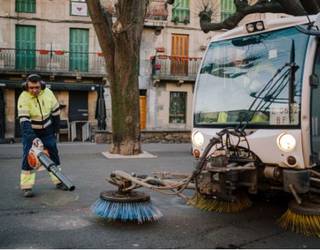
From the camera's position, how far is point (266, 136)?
5.48 metres

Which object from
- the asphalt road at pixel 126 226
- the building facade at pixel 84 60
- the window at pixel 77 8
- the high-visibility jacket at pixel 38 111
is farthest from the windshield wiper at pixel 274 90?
the window at pixel 77 8

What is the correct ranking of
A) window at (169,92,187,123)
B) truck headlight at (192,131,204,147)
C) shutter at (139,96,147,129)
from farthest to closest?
window at (169,92,187,123)
shutter at (139,96,147,129)
truck headlight at (192,131,204,147)

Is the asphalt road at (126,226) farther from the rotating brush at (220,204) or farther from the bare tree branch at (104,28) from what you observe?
the bare tree branch at (104,28)

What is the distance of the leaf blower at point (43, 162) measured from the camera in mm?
5538

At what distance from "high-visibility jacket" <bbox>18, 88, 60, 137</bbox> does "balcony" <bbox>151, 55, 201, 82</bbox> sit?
69.3 ft

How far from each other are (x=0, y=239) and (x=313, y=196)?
3610 millimetres

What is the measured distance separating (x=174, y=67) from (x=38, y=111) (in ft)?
74.0

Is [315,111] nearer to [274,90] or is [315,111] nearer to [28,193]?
[274,90]

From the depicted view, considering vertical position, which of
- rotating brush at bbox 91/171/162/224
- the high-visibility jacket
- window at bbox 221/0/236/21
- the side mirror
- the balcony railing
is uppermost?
window at bbox 221/0/236/21

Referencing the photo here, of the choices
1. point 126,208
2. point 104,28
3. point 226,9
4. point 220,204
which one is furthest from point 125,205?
point 226,9

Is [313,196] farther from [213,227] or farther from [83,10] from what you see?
[83,10]

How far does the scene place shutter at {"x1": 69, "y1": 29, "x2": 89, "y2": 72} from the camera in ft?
92.6

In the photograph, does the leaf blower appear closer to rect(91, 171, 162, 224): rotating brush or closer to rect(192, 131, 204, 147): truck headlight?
rect(91, 171, 162, 224): rotating brush

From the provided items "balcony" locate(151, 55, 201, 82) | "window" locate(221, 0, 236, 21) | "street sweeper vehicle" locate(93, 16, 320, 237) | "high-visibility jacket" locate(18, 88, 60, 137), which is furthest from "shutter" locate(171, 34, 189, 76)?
"street sweeper vehicle" locate(93, 16, 320, 237)
